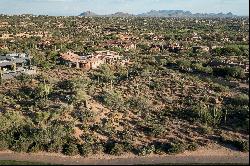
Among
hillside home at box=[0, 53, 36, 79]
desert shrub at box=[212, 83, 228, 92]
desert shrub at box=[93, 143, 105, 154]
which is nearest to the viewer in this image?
desert shrub at box=[93, 143, 105, 154]

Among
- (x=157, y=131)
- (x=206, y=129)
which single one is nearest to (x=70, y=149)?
(x=157, y=131)

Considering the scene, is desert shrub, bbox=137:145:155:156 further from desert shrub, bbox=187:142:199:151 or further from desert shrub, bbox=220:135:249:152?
desert shrub, bbox=220:135:249:152

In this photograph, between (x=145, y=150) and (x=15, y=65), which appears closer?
(x=145, y=150)

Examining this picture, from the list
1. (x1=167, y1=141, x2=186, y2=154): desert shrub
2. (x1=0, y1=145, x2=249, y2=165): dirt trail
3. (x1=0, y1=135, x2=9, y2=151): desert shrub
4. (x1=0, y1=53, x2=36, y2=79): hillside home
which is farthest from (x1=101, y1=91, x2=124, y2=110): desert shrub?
(x1=0, y1=53, x2=36, y2=79): hillside home

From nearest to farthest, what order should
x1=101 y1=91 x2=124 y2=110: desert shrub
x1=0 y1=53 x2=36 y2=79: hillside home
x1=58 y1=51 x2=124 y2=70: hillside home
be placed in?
1. x1=101 y1=91 x2=124 y2=110: desert shrub
2. x1=0 y1=53 x2=36 y2=79: hillside home
3. x1=58 y1=51 x2=124 y2=70: hillside home

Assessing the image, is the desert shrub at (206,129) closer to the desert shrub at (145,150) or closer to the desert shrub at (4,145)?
the desert shrub at (145,150)

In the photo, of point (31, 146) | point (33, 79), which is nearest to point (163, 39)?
point (33, 79)

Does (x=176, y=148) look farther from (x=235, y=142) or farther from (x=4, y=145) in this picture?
(x=4, y=145)

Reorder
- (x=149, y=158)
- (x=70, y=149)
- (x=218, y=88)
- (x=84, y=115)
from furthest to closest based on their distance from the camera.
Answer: (x=218, y=88), (x=84, y=115), (x=70, y=149), (x=149, y=158)
